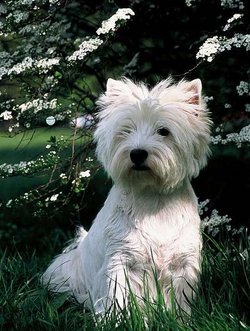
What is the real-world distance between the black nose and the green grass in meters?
0.76

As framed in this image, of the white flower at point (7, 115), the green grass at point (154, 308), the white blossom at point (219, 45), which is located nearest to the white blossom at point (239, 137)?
the white blossom at point (219, 45)

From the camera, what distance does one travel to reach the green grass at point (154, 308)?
4938 millimetres

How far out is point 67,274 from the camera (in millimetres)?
5906

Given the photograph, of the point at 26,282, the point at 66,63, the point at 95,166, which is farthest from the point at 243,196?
the point at 26,282

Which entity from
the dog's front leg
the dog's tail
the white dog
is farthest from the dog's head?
the dog's tail

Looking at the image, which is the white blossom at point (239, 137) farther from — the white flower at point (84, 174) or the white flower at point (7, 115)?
the white flower at point (7, 115)

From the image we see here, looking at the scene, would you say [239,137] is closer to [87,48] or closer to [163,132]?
[87,48]

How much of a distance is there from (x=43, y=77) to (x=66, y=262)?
181 cm

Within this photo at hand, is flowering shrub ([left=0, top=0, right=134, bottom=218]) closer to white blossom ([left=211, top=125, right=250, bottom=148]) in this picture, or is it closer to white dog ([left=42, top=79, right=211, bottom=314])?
white blossom ([left=211, top=125, right=250, bottom=148])

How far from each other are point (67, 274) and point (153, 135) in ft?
4.46

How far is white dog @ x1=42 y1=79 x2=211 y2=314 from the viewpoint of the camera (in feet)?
16.4

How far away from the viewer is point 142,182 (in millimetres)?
5016

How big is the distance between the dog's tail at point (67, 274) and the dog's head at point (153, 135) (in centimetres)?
94

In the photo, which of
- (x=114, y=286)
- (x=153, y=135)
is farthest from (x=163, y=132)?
(x=114, y=286)
